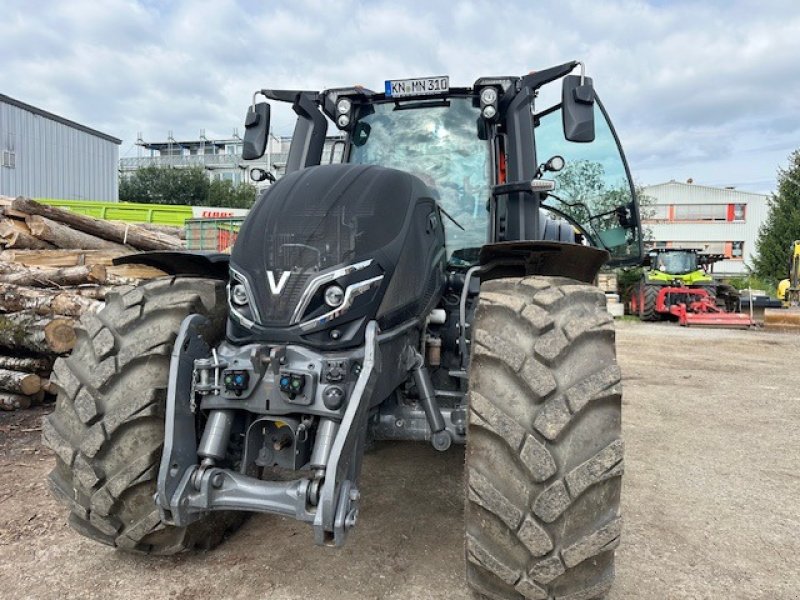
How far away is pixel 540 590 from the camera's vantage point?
6.89 ft

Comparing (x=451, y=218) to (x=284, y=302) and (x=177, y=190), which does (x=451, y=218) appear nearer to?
(x=284, y=302)

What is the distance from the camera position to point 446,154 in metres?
3.76

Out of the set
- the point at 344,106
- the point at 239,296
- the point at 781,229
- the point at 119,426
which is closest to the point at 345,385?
the point at 239,296

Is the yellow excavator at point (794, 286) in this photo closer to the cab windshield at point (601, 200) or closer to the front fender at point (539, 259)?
the cab windshield at point (601, 200)

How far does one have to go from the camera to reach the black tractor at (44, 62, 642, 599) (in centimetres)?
212

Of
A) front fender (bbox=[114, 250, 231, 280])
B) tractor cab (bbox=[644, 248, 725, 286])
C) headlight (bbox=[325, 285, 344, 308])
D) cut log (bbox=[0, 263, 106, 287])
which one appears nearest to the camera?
headlight (bbox=[325, 285, 344, 308])

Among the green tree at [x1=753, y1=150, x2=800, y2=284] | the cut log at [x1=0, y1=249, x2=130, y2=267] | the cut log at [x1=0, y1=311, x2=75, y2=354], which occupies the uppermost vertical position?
the green tree at [x1=753, y1=150, x2=800, y2=284]

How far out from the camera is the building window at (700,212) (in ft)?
148

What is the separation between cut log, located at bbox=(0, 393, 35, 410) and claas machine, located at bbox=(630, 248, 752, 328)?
48.7 ft

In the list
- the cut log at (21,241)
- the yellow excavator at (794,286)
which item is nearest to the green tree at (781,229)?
the yellow excavator at (794,286)

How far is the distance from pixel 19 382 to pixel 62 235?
9.15 ft

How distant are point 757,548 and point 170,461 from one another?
2837 millimetres

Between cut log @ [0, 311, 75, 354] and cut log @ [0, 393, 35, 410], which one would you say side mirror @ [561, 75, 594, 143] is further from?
cut log @ [0, 393, 35, 410]

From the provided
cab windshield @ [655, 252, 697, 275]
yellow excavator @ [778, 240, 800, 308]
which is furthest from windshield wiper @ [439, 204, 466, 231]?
yellow excavator @ [778, 240, 800, 308]
